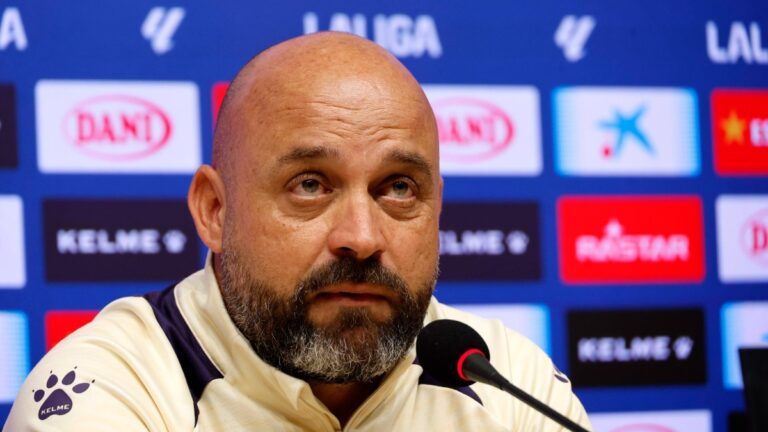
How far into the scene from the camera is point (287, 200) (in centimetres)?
159

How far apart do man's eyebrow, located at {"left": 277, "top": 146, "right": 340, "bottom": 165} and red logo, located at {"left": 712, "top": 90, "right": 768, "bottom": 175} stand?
172 cm

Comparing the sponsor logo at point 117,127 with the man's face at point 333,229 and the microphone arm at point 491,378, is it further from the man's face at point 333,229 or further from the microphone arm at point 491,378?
the microphone arm at point 491,378

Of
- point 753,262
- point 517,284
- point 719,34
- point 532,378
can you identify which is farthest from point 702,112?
point 532,378

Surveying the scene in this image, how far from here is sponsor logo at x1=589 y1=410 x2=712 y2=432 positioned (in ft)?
9.25

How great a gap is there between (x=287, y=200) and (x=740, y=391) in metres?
1.84

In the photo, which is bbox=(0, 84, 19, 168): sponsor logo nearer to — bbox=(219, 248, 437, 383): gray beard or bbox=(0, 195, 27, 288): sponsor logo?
bbox=(0, 195, 27, 288): sponsor logo

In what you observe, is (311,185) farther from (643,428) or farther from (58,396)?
(643,428)

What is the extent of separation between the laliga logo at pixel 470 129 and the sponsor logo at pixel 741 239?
689mm

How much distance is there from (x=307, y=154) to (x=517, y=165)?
130 centimetres

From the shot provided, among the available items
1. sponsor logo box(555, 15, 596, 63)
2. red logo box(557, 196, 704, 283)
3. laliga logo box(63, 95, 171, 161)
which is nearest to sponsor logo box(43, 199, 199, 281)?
laliga logo box(63, 95, 171, 161)

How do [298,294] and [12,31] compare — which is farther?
[12,31]

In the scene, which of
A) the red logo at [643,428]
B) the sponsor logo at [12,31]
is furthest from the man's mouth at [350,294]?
the red logo at [643,428]

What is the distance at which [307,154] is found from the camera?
1.58 metres

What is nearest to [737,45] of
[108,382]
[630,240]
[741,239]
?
[741,239]
